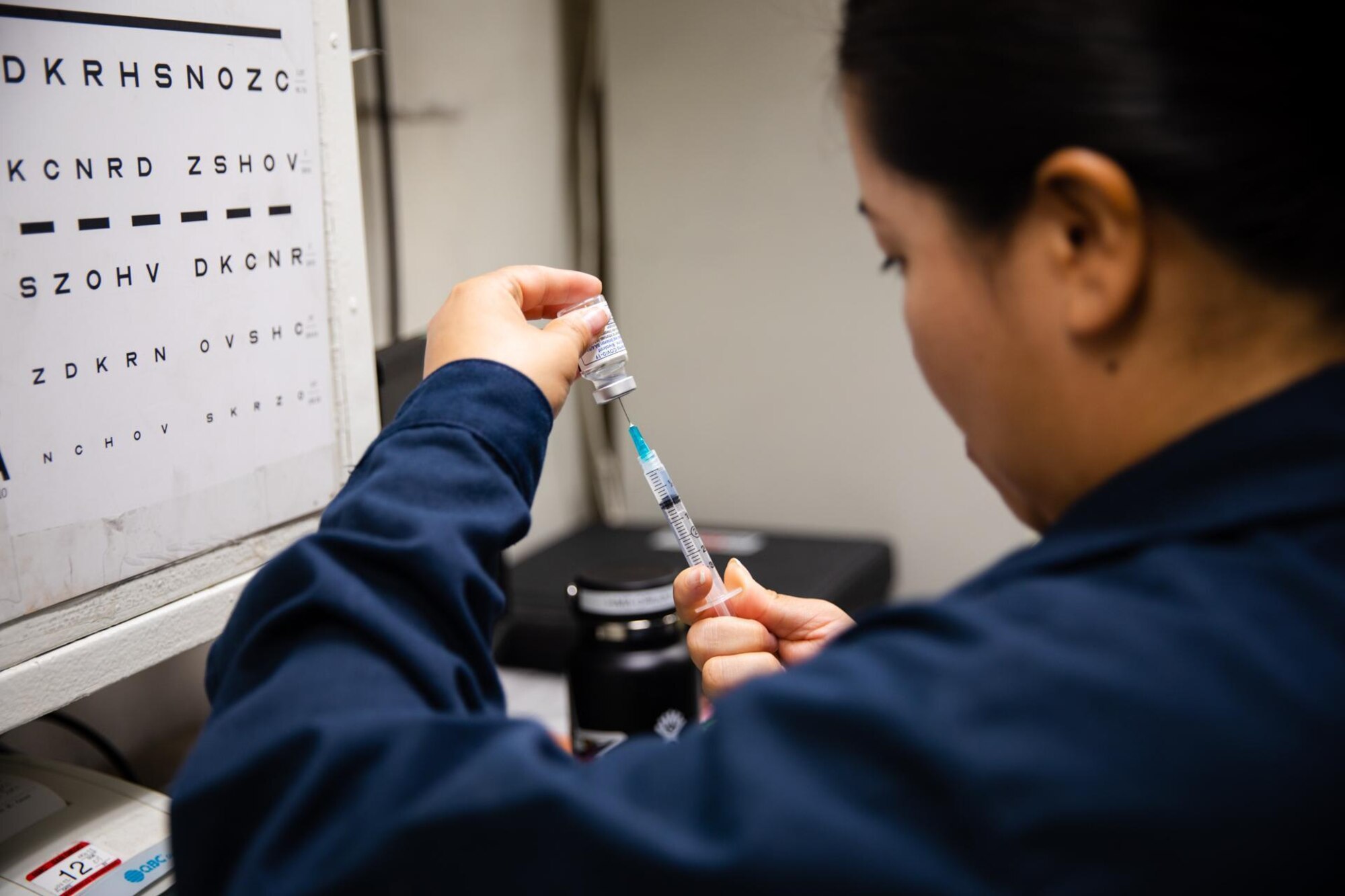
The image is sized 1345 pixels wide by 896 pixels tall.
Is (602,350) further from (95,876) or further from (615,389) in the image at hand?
(95,876)

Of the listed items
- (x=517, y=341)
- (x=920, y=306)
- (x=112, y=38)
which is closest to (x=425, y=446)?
(x=517, y=341)

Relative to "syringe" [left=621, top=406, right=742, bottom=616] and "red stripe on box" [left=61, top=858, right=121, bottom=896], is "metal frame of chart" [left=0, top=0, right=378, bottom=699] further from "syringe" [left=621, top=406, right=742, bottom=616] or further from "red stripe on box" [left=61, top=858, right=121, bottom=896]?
"syringe" [left=621, top=406, right=742, bottom=616]

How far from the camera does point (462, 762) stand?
0.43m

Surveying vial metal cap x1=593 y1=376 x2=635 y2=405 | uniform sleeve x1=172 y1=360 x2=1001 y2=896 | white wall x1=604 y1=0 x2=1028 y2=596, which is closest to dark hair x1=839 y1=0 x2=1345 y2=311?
uniform sleeve x1=172 y1=360 x2=1001 y2=896

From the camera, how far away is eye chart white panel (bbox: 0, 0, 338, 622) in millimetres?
631

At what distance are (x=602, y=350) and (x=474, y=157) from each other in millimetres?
851

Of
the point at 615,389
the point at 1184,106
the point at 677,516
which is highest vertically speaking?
the point at 1184,106

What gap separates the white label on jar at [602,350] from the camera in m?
0.67

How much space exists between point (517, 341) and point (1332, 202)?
1.22ft

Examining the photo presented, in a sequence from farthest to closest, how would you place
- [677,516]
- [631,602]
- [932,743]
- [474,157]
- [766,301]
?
1. [766,301]
2. [474,157]
3. [631,602]
4. [677,516]
5. [932,743]

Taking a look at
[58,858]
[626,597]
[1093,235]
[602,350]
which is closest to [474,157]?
[626,597]

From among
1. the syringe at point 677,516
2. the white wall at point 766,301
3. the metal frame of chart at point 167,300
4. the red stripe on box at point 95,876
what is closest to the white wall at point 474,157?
the white wall at point 766,301

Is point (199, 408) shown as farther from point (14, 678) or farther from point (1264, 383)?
point (1264, 383)

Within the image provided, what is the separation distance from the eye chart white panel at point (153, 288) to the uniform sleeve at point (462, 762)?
0.21 m
